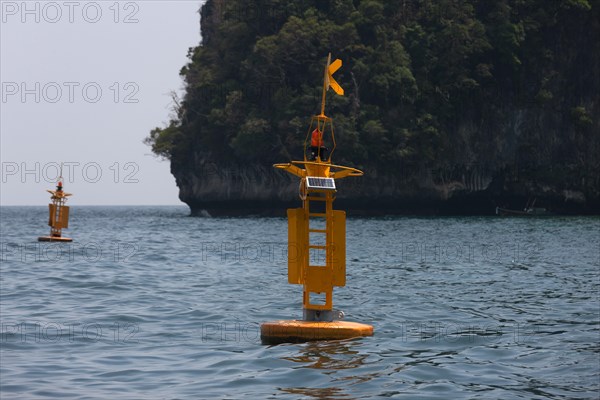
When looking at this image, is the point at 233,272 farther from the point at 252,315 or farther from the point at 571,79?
the point at 571,79

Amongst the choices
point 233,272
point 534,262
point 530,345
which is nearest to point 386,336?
point 530,345

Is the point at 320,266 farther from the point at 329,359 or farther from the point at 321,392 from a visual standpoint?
the point at 321,392

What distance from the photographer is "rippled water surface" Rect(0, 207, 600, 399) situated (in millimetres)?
10766

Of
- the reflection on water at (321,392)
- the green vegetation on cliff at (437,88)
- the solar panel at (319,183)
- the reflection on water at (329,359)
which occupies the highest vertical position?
the green vegetation on cliff at (437,88)

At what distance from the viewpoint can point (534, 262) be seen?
29.2 m

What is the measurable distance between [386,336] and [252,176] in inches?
2851

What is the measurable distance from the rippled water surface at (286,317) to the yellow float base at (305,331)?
0.21 meters

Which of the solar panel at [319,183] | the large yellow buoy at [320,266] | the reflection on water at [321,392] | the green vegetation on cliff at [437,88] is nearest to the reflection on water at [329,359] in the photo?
the reflection on water at [321,392]

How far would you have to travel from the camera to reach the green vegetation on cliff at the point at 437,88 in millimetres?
80500

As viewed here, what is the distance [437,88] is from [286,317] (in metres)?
67.4

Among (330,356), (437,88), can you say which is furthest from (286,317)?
(437,88)

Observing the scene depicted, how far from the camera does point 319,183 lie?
12805 millimetres

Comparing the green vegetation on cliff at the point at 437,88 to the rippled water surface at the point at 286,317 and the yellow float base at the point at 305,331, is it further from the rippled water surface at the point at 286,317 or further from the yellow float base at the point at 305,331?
the yellow float base at the point at 305,331

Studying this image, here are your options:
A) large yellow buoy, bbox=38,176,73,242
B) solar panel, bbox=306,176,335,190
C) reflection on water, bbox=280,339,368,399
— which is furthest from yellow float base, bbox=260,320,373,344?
large yellow buoy, bbox=38,176,73,242
